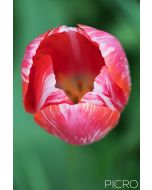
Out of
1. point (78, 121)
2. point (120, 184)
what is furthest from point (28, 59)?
point (120, 184)

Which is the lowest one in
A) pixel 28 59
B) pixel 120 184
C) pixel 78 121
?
pixel 120 184

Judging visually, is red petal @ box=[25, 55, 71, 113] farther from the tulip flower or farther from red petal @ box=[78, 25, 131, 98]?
red petal @ box=[78, 25, 131, 98]

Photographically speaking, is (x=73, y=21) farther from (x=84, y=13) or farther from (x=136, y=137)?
(x=136, y=137)

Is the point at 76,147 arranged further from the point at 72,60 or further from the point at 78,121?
the point at 72,60

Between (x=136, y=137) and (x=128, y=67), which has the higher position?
(x=128, y=67)

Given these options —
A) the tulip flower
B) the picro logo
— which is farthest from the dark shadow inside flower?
the picro logo

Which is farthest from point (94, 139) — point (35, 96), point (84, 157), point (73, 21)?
point (73, 21)

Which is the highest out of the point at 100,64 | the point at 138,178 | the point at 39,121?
the point at 100,64
